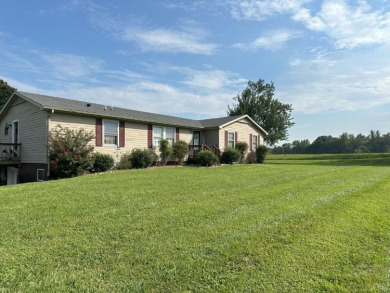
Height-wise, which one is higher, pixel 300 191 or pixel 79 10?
pixel 79 10

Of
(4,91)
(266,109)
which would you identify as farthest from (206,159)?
(4,91)

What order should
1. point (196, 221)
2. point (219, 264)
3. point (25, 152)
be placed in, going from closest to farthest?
point (219, 264)
point (196, 221)
point (25, 152)

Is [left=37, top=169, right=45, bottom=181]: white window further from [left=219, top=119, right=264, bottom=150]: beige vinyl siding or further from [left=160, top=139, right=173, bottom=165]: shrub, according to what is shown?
[left=219, top=119, right=264, bottom=150]: beige vinyl siding

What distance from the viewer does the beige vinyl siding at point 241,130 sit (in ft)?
69.7

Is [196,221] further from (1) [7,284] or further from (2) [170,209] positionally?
(1) [7,284]

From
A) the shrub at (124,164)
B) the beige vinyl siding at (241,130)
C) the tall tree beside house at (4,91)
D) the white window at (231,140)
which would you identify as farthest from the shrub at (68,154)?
the tall tree beside house at (4,91)

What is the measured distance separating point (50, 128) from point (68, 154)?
1.79 meters

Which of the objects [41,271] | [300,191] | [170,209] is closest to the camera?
[41,271]

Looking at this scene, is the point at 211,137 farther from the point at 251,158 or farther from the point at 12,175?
the point at 12,175

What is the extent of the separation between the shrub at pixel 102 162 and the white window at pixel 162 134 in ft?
14.1

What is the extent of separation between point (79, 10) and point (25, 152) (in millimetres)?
7788

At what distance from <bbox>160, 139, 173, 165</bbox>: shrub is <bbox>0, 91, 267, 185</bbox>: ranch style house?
0.54m

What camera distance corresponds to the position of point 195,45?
54.7 ft

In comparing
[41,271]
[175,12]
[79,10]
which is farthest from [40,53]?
[41,271]
